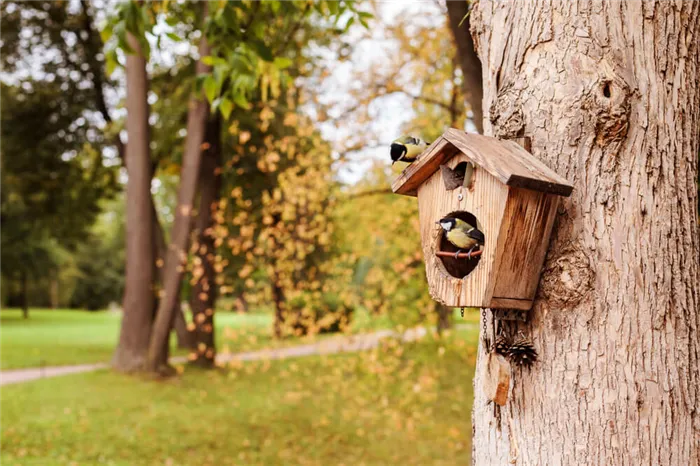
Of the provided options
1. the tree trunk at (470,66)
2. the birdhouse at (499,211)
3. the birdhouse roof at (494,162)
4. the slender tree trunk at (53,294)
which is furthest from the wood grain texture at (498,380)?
the slender tree trunk at (53,294)

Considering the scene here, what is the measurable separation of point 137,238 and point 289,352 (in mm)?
7780

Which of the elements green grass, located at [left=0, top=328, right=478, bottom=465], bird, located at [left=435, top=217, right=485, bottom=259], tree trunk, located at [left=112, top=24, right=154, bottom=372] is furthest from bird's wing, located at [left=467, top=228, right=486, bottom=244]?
tree trunk, located at [left=112, top=24, right=154, bottom=372]

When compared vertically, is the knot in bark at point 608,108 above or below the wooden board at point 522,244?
above

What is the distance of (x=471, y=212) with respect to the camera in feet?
7.23

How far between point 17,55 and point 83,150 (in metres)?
2.57

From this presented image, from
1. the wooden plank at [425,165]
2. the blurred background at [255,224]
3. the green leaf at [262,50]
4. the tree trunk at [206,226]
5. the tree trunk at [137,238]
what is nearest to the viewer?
the wooden plank at [425,165]

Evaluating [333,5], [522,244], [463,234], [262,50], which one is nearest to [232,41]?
[262,50]

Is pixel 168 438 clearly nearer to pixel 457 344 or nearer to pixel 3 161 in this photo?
pixel 457 344

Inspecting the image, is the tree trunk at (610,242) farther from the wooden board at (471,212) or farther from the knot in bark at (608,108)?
the wooden board at (471,212)

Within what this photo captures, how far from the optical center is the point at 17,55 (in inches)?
576

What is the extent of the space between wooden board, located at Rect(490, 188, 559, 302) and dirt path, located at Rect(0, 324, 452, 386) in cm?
549

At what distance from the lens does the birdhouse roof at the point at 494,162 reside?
1933 mm

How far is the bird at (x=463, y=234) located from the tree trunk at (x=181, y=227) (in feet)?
30.0

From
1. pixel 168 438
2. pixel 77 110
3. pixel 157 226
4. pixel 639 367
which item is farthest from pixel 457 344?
pixel 77 110
